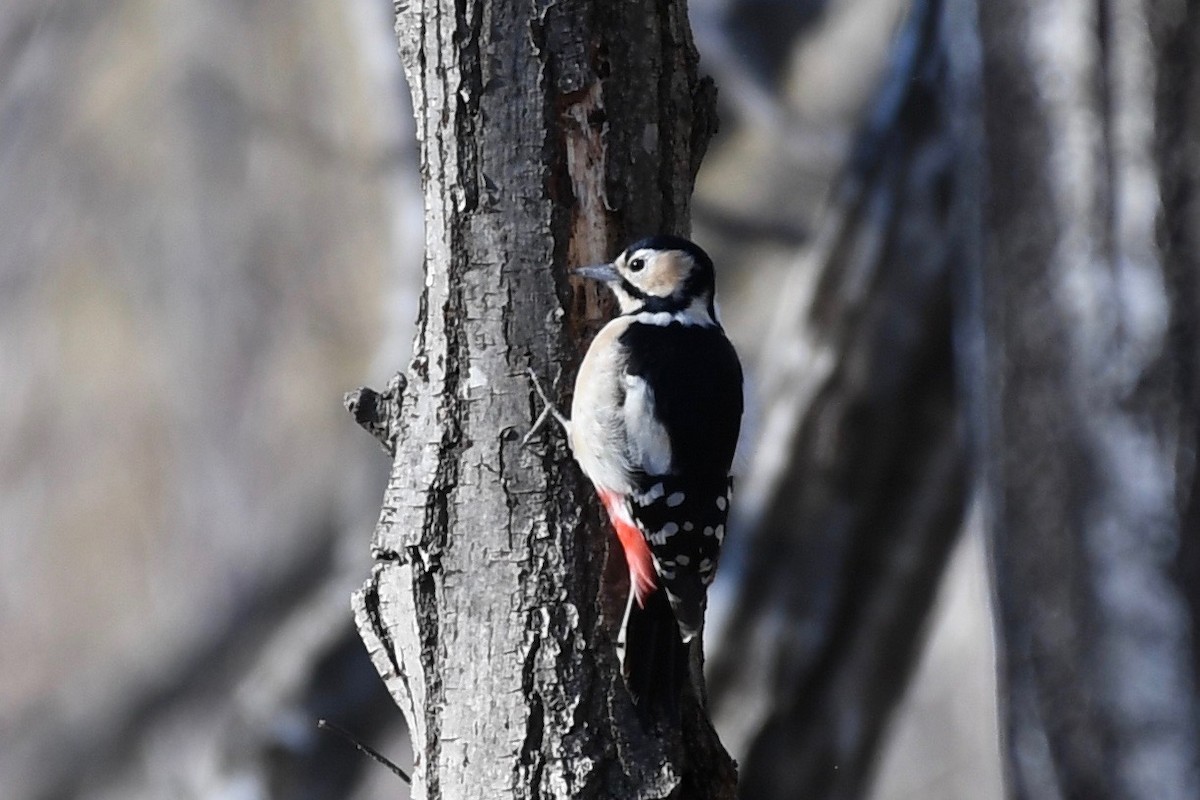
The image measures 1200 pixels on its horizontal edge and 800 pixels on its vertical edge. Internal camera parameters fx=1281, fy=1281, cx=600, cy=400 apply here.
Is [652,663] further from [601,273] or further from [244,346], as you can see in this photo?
[244,346]

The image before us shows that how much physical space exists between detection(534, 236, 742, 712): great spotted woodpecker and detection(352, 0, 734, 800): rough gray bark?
4cm

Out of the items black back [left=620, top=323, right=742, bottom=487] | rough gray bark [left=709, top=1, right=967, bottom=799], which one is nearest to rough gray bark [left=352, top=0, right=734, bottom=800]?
black back [left=620, top=323, right=742, bottom=487]

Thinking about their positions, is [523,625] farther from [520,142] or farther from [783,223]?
[783,223]

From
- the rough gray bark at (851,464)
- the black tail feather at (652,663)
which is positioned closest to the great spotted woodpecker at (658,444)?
the black tail feather at (652,663)

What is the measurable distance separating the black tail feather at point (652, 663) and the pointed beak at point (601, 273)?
0.41 meters

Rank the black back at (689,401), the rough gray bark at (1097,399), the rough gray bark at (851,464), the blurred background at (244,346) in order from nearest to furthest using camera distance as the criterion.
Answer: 1. the black back at (689,401)
2. the rough gray bark at (1097,399)
3. the rough gray bark at (851,464)
4. the blurred background at (244,346)

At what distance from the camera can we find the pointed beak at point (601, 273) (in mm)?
1660

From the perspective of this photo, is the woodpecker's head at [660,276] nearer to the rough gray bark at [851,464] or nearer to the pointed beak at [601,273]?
the pointed beak at [601,273]

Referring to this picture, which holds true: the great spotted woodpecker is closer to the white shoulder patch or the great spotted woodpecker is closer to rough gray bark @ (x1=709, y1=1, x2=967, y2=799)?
the white shoulder patch

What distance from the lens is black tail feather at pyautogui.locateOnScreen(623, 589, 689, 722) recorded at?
160 cm

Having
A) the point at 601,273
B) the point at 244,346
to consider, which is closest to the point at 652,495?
the point at 601,273

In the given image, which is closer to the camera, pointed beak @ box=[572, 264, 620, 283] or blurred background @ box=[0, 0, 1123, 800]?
pointed beak @ box=[572, 264, 620, 283]

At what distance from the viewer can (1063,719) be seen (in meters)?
3.08

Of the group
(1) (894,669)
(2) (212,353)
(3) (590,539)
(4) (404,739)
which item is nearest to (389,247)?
(2) (212,353)
